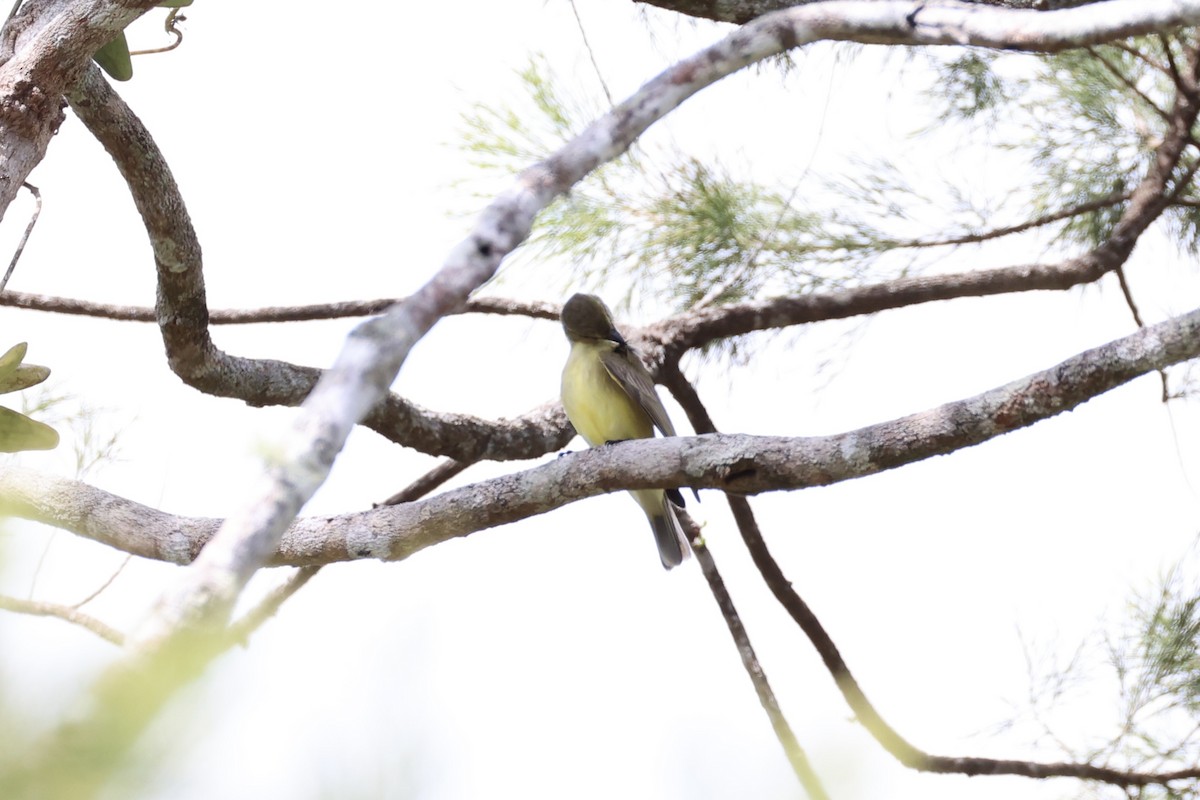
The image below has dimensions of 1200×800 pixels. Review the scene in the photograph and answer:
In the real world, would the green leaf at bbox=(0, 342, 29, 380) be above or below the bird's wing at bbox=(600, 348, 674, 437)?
below

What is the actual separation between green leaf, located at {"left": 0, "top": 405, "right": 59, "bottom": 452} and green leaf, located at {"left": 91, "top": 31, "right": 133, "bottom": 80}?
668mm

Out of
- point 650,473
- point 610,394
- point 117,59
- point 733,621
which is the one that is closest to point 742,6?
point 650,473

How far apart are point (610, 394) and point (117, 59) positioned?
1.27m

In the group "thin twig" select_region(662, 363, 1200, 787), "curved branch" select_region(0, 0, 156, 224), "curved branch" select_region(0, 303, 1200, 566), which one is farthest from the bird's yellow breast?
"curved branch" select_region(0, 0, 156, 224)

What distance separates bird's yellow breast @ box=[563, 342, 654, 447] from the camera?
266 centimetres

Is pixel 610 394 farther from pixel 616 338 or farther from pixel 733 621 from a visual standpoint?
pixel 733 621

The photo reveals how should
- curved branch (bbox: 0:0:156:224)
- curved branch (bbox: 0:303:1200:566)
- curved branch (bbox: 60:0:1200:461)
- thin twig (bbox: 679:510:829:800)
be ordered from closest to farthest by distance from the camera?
curved branch (bbox: 60:0:1200:461) → curved branch (bbox: 0:303:1200:566) → curved branch (bbox: 0:0:156:224) → thin twig (bbox: 679:510:829:800)

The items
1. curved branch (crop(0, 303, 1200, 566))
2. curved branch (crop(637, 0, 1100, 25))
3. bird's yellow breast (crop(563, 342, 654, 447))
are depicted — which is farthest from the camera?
bird's yellow breast (crop(563, 342, 654, 447))

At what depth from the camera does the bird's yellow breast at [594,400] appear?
2658 millimetres

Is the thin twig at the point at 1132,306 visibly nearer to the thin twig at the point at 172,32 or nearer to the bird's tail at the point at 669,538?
the bird's tail at the point at 669,538

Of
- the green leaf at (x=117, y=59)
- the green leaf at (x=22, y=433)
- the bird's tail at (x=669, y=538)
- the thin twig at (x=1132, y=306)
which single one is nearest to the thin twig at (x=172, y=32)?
the green leaf at (x=117, y=59)

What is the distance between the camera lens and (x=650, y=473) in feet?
5.59

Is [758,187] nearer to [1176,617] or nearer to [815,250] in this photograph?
[815,250]

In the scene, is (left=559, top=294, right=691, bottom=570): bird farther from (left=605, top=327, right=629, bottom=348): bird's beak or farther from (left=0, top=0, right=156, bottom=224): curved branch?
(left=0, top=0, right=156, bottom=224): curved branch
